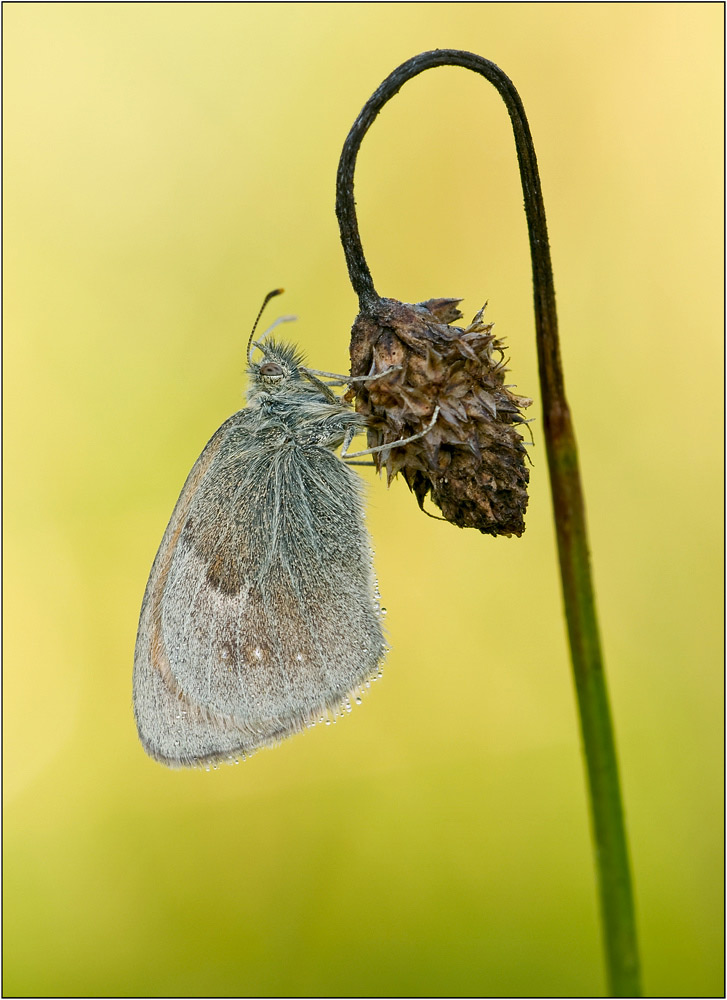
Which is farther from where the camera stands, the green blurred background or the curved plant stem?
the green blurred background

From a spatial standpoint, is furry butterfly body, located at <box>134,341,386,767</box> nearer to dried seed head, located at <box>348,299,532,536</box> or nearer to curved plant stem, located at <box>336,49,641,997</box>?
dried seed head, located at <box>348,299,532,536</box>

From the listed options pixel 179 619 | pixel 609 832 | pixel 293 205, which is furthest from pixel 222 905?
pixel 293 205

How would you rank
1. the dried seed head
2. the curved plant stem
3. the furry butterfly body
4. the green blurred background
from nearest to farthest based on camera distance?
1. the curved plant stem
2. the dried seed head
3. the furry butterfly body
4. the green blurred background

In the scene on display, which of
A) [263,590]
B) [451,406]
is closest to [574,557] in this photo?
[451,406]

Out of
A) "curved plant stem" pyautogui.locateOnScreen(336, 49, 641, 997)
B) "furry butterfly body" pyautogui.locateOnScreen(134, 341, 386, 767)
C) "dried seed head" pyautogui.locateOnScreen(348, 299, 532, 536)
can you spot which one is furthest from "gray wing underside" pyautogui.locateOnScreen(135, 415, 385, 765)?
"curved plant stem" pyautogui.locateOnScreen(336, 49, 641, 997)

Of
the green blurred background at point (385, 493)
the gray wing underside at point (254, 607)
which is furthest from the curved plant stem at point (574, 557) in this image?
the green blurred background at point (385, 493)

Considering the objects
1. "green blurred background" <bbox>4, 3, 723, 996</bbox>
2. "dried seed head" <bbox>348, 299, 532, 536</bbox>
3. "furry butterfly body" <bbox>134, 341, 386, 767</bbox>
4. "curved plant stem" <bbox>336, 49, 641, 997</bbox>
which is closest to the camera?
"curved plant stem" <bbox>336, 49, 641, 997</bbox>
